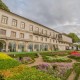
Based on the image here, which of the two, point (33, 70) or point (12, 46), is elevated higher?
point (12, 46)

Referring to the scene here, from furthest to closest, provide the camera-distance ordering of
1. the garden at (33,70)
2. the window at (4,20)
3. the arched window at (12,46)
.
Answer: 1. the arched window at (12,46)
2. the window at (4,20)
3. the garden at (33,70)

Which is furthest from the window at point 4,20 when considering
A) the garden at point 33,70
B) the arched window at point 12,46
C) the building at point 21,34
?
the garden at point 33,70

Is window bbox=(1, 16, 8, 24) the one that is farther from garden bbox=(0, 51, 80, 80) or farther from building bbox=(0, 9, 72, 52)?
garden bbox=(0, 51, 80, 80)

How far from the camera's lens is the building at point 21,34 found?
4003 cm

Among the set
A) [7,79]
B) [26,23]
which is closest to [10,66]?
[7,79]

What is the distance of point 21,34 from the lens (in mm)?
47500

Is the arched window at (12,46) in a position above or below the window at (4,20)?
below

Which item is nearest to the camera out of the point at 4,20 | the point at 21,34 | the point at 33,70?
the point at 33,70

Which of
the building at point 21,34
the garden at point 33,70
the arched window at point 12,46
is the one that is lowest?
the garden at point 33,70

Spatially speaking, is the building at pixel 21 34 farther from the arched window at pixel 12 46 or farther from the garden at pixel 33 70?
the garden at pixel 33 70

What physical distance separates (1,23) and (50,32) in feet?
105

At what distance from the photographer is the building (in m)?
40.0

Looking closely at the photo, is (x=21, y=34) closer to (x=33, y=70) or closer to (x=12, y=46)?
(x=12, y=46)

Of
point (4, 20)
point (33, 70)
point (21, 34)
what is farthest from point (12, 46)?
point (33, 70)
